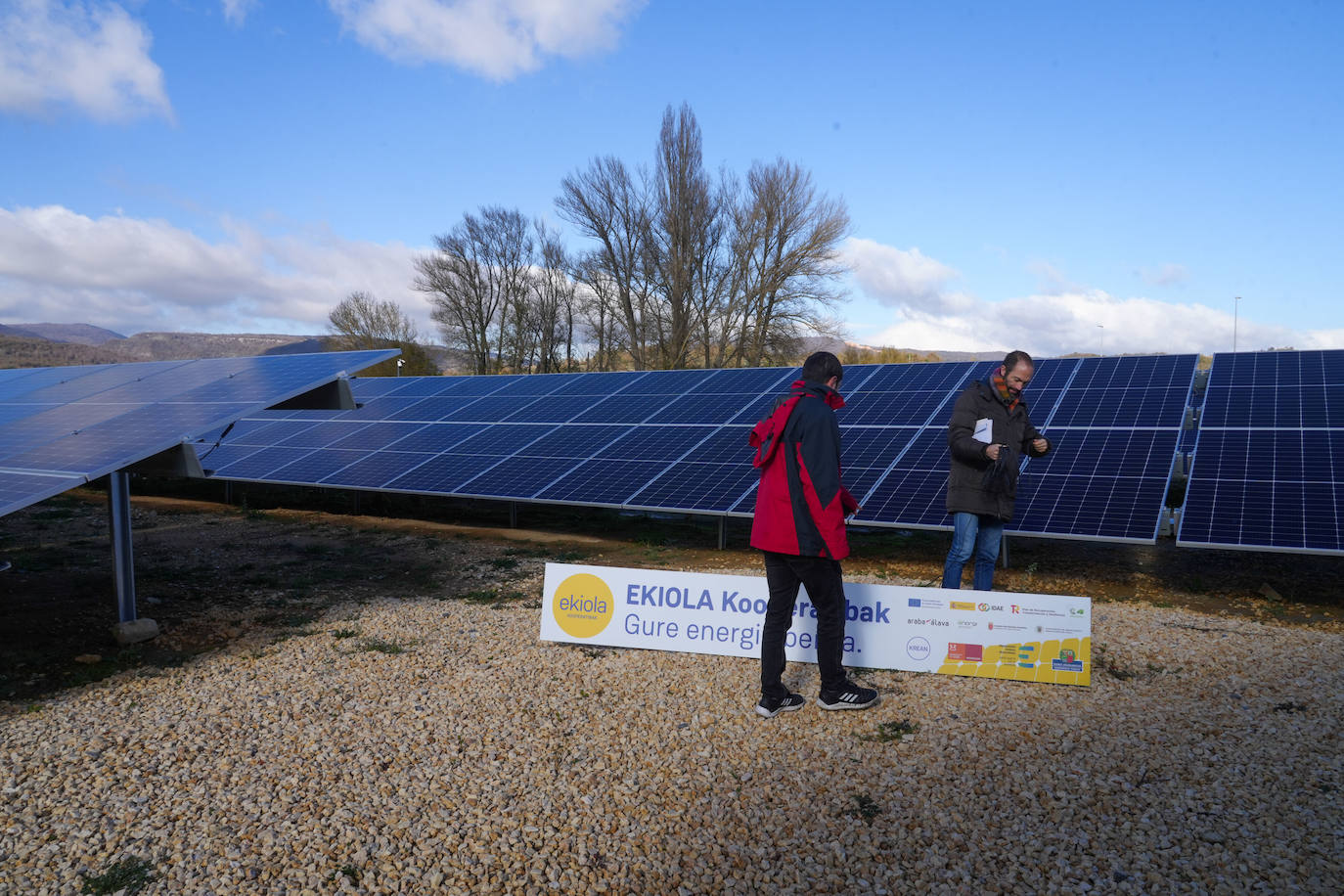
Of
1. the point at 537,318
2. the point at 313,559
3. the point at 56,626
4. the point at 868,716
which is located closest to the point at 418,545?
the point at 313,559

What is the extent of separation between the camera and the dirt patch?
7406 mm

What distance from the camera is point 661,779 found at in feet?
15.2

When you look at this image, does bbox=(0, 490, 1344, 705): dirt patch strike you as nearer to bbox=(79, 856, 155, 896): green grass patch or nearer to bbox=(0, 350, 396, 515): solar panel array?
bbox=(0, 350, 396, 515): solar panel array

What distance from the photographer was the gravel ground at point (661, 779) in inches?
148

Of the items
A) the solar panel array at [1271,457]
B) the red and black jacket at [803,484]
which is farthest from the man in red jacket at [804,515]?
the solar panel array at [1271,457]

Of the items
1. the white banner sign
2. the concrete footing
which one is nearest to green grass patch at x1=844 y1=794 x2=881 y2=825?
the white banner sign

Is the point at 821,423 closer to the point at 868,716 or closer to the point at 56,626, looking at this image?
the point at 868,716

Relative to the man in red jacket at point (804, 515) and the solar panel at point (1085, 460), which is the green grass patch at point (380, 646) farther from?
the solar panel at point (1085, 460)

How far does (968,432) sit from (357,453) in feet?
36.4

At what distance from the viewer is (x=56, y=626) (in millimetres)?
7547

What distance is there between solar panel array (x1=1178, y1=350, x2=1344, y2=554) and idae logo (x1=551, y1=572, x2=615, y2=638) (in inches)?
214

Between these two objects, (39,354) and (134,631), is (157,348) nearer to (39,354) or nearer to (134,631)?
(39,354)

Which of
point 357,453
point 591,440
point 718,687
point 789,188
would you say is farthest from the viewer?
point 789,188

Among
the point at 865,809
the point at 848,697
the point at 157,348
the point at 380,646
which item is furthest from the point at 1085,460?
the point at 157,348
